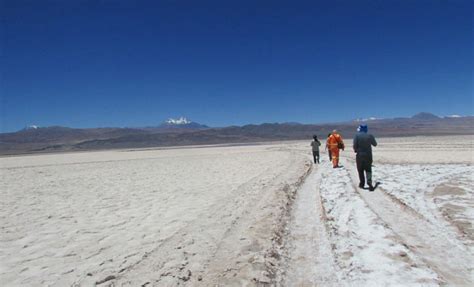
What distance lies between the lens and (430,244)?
5223 millimetres

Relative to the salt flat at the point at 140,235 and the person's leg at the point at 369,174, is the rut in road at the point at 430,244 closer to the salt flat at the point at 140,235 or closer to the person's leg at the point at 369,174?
the person's leg at the point at 369,174

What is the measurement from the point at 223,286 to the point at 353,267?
1653mm

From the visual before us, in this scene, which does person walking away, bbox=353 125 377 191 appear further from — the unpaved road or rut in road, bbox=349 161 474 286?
rut in road, bbox=349 161 474 286

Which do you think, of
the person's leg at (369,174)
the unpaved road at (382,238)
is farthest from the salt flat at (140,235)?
the person's leg at (369,174)

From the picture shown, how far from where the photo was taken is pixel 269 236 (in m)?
6.08

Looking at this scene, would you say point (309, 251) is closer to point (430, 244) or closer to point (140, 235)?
point (430, 244)

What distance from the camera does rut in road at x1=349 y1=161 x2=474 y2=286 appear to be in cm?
423

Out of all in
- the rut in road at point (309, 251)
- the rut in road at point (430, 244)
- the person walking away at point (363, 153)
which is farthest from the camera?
the person walking away at point (363, 153)

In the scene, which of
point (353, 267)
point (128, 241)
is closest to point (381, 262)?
point (353, 267)

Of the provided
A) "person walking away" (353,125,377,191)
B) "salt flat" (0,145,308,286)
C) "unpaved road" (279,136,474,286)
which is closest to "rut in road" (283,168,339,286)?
"unpaved road" (279,136,474,286)

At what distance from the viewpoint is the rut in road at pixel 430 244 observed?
13.9 ft

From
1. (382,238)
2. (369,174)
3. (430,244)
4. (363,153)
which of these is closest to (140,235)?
(382,238)

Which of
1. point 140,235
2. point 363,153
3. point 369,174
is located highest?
point 363,153

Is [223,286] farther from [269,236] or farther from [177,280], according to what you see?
[269,236]
